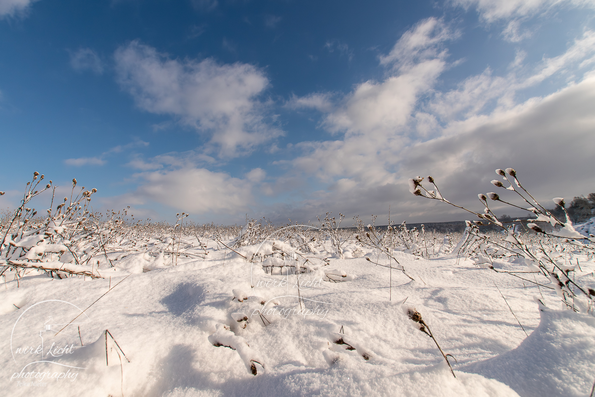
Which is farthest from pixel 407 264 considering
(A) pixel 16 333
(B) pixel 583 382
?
(A) pixel 16 333

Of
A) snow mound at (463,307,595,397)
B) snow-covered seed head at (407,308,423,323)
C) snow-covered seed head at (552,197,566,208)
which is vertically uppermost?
snow-covered seed head at (552,197,566,208)

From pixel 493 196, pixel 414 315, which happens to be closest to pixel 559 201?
pixel 493 196

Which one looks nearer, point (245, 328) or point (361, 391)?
point (361, 391)

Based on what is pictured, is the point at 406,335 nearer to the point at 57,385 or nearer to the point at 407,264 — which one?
the point at 57,385

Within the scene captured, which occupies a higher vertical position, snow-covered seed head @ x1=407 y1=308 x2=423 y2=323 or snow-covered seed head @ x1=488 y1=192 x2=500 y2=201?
snow-covered seed head @ x1=488 y1=192 x2=500 y2=201

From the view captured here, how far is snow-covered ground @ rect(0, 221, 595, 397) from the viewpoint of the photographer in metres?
1.03

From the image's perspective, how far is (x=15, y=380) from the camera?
1081mm

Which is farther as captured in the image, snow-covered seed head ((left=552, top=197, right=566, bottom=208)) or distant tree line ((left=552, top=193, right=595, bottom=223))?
distant tree line ((left=552, top=193, right=595, bottom=223))

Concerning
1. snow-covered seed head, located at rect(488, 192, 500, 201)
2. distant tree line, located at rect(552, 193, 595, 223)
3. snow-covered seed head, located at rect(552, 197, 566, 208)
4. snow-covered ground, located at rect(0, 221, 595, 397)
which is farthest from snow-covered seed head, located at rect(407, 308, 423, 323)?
distant tree line, located at rect(552, 193, 595, 223)

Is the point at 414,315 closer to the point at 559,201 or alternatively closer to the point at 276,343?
the point at 276,343

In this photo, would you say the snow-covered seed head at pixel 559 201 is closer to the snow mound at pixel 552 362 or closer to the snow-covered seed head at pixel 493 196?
the snow-covered seed head at pixel 493 196

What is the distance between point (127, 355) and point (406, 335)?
160 cm

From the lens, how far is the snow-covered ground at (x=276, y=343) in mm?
1026

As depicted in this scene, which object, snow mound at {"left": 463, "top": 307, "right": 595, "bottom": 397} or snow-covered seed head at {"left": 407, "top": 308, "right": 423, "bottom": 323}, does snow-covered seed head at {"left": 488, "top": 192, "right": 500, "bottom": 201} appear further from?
snow-covered seed head at {"left": 407, "top": 308, "right": 423, "bottom": 323}
